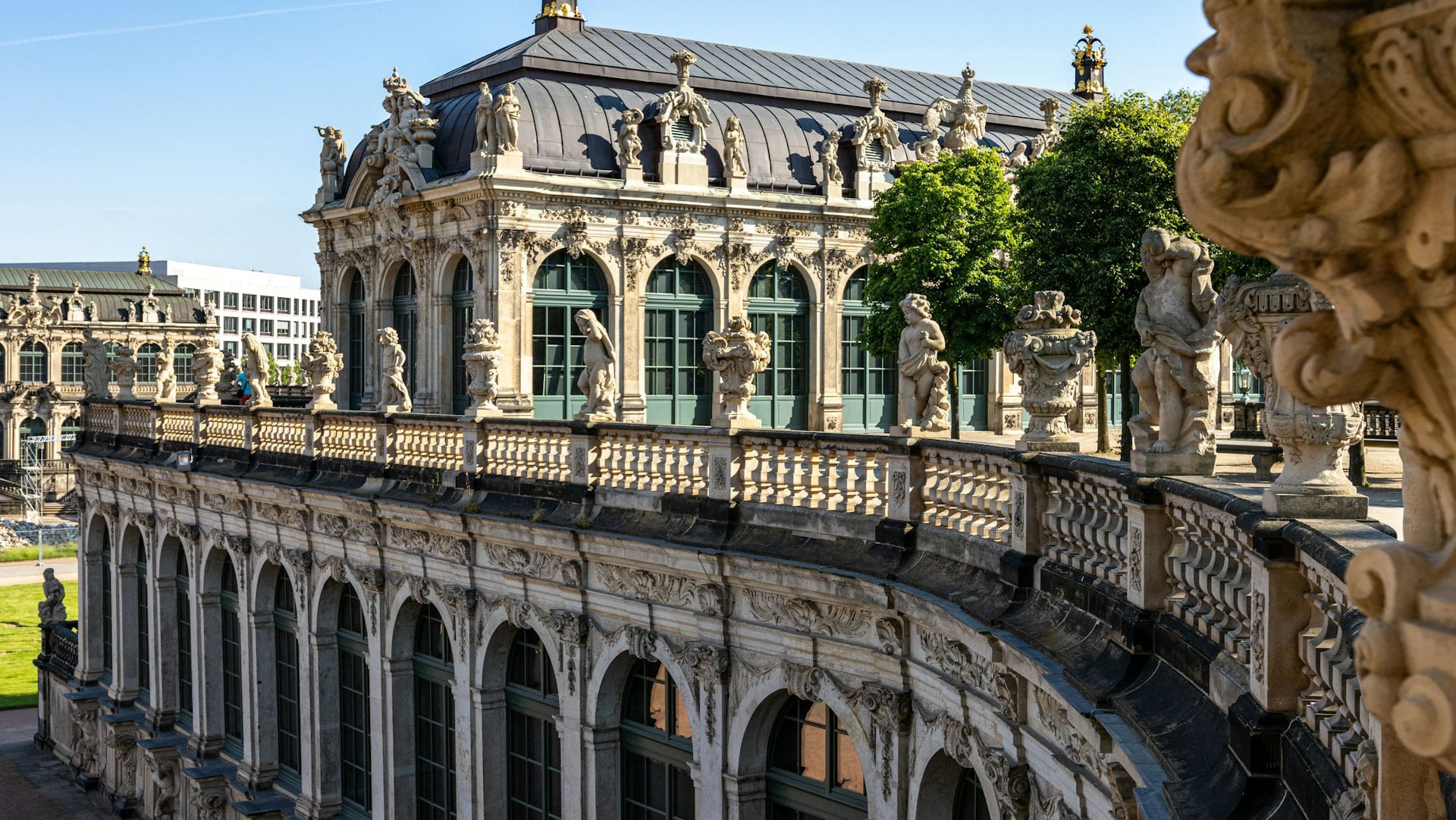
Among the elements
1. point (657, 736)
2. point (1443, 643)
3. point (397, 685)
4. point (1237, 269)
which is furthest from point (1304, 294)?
point (397, 685)

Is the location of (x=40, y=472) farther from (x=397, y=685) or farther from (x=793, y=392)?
(x=397, y=685)

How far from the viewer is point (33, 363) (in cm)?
10550

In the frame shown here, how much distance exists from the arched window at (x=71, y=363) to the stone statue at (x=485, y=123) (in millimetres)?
79663

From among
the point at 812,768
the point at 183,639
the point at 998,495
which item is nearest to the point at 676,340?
the point at 183,639

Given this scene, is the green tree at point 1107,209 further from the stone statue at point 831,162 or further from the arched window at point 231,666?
the arched window at point 231,666

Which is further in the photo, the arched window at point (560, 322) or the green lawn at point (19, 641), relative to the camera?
the green lawn at point (19, 641)

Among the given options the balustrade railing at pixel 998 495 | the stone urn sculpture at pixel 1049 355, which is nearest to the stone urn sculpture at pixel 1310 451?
the balustrade railing at pixel 998 495

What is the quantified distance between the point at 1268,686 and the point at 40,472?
103m

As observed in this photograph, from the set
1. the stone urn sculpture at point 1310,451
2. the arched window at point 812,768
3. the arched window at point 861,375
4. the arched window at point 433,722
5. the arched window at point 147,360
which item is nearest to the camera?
the stone urn sculpture at point 1310,451

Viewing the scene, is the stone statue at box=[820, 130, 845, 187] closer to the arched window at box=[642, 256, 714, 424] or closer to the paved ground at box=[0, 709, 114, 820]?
the arched window at box=[642, 256, 714, 424]

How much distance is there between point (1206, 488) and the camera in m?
8.24

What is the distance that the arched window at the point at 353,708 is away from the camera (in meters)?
27.3

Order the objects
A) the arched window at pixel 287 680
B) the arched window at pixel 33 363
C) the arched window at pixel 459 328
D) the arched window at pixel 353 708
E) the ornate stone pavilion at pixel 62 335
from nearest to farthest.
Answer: the arched window at pixel 353 708, the arched window at pixel 287 680, the arched window at pixel 459 328, the ornate stone pavilion at pixel 62 335, the arched window at pixel 33 363

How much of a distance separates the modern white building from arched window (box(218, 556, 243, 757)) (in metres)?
117
